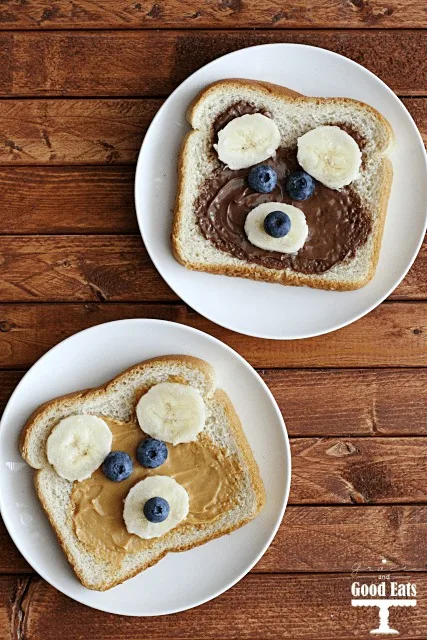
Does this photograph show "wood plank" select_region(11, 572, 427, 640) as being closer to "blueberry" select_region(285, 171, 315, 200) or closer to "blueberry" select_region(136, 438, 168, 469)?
"blueberry" select_region(136, 438, 168, 469)

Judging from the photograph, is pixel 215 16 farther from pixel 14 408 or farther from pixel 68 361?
pixel 14 408

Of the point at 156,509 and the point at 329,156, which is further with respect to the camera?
the point at 329,156

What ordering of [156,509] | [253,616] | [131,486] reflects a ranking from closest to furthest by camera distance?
[156,509], [131,486], [253,616]

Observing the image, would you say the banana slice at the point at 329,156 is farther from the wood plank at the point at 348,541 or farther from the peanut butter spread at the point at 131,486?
the wood plank at the point at 348,541

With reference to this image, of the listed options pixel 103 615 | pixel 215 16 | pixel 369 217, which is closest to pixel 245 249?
pixel 369 217

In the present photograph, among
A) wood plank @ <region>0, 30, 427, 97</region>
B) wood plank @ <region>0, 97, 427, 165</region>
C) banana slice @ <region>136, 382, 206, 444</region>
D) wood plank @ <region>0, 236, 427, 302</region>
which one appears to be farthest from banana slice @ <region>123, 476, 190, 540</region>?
wood plank @ <region>0, 30, 427, 97</region>

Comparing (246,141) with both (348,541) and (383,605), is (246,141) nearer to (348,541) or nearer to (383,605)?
(348,541)

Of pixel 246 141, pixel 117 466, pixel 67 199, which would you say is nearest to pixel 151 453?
pixel 117 466
